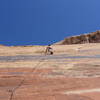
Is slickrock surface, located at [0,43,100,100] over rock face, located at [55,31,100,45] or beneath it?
beneath

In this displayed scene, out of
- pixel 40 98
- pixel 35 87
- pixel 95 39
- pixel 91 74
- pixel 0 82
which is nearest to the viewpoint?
pixel 40 98

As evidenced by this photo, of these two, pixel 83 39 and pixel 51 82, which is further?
pixel 83 39

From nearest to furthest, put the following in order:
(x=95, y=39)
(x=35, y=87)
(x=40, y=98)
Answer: (x=40, y=98), (x=35, y=87), (x=95, y=39)

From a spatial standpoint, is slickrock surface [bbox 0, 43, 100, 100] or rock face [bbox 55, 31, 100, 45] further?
rock face [bbox 55, 31, 100, 45]

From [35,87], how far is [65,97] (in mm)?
1773

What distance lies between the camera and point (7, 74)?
45.8 feet

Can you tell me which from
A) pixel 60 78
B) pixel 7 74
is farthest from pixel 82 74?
pixel 7 74

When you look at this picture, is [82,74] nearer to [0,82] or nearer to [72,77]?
[72,77]

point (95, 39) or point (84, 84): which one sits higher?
point (95, 39)

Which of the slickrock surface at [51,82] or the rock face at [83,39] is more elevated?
the rock face at [83,39]

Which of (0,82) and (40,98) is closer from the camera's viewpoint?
(40,98)

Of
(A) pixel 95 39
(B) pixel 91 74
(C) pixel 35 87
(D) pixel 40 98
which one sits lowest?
(D) pixel 40 98

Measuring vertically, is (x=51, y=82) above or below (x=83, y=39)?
below

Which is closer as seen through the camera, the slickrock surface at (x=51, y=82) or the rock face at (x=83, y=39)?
the slickrock surface at (x=51, y=82)
